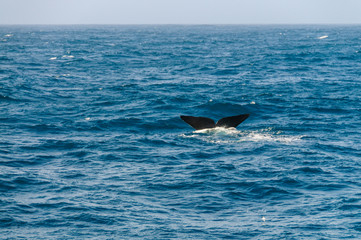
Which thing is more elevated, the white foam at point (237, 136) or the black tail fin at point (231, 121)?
the black tail fin at point (231, 121)

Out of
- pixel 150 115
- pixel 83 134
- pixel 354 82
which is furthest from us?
pixel 354 82

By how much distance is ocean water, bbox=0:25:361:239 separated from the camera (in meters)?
13.2

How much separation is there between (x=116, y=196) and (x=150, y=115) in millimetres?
12958

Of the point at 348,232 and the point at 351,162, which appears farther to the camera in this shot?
the point at 351,162

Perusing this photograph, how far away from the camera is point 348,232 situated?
12625mm

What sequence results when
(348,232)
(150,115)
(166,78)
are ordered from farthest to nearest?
(166,78) → (150,115) → (348,232)

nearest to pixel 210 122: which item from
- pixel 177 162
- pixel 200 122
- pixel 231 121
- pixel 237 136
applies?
pixel 200 122

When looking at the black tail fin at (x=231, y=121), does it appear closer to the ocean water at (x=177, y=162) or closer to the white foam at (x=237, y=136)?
the white foam at (x=237, y=136)

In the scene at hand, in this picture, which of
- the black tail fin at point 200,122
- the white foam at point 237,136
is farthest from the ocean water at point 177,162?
the black tail fin at point 200,122

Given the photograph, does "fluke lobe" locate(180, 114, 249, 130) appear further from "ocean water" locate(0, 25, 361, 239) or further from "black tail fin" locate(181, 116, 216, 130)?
"ocean water" locate(0, 25, 361, 239)

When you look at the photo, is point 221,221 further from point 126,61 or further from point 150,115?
point 126,61

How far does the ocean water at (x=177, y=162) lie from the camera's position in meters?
13.2

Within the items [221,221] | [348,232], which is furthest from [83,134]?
[348,232]

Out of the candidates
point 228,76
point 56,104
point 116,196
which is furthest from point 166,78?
point 116,196
